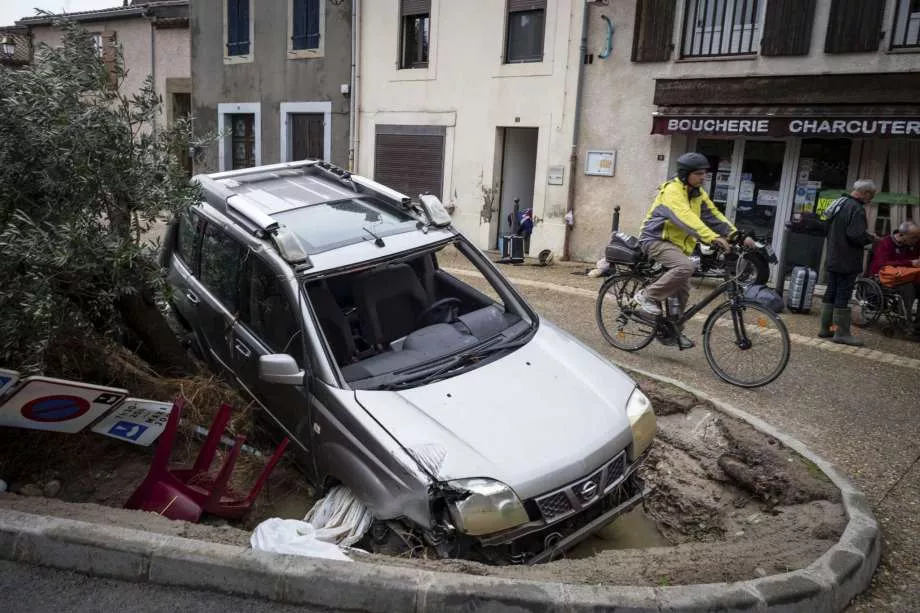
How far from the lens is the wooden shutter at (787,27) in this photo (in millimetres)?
10289

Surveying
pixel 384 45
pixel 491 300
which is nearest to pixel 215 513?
pixel 491 300

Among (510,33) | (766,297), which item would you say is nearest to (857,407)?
(766,297)

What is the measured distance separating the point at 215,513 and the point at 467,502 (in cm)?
165

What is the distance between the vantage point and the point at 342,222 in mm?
4801

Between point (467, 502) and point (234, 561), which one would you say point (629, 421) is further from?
point (234, 561)

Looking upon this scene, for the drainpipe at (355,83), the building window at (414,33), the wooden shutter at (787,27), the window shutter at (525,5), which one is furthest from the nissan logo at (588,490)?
the drainpipe at (355,83)

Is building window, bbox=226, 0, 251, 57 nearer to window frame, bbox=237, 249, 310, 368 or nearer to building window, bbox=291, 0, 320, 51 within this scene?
building window, bbox=291, 0, 320, 51

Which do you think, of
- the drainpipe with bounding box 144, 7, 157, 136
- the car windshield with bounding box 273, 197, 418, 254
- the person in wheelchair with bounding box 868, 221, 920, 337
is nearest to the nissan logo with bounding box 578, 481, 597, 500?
the car windshield with bounding box 273, 197, 418, 254

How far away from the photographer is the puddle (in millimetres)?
4000

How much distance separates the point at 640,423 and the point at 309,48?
15766 millimetres

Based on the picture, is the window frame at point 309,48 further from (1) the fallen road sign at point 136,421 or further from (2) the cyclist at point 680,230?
(1) the fallen road sign at point 136,421

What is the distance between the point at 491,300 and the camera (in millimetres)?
5172

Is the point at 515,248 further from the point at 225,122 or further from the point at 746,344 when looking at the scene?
the point at 225,122

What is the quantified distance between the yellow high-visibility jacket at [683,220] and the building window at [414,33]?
991 centimetres
